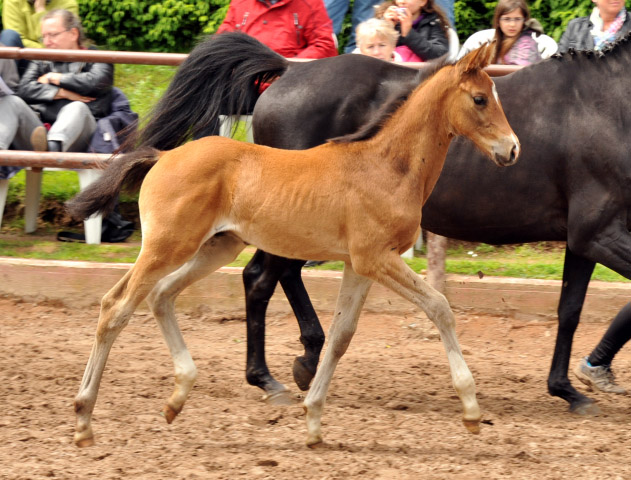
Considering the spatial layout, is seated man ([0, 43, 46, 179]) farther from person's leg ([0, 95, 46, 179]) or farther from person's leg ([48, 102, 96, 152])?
person's leg ([48, 102, 96, 152])

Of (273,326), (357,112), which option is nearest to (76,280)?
(273,326)

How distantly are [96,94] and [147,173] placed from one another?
3022mm

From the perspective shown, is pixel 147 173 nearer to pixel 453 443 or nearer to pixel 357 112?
pixel 357 112

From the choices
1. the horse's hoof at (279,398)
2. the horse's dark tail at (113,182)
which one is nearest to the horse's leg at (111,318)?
the horse's dark tail at (113,182)

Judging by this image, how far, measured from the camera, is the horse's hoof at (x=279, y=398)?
476cm

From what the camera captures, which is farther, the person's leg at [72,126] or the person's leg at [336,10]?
the person's leg at [336,10]

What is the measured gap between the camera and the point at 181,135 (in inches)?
196

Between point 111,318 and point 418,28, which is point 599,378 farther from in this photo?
point 418,28

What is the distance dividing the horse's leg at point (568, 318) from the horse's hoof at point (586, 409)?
39 millimetres

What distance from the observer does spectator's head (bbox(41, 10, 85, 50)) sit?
686 centimetres

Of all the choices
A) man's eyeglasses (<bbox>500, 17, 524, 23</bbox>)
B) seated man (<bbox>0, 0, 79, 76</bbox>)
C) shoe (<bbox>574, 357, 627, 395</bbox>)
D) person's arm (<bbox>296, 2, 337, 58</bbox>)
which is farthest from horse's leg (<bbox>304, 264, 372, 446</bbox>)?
seated man (<bbox>0, 0, 79, 76</bbox>)

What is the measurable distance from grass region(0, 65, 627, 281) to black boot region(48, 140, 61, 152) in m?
0.66

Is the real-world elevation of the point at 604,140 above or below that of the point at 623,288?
above

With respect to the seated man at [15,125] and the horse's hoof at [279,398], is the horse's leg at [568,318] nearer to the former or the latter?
the horse's hoof at [279,398]
